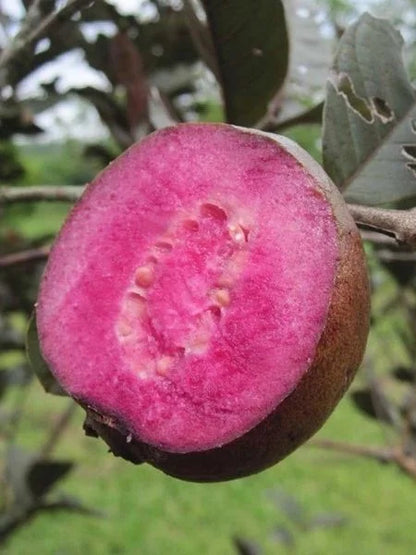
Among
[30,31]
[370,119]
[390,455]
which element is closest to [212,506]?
[390,455]

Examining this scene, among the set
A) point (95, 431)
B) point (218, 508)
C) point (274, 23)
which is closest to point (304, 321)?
point (95, 431)

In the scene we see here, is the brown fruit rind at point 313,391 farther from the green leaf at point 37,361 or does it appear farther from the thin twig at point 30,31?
the thin twig at point 30,31

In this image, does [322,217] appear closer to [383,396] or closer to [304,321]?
[304,321]

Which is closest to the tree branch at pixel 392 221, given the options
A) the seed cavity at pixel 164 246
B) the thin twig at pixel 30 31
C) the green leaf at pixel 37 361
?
the seed cavity at pixel 164 246

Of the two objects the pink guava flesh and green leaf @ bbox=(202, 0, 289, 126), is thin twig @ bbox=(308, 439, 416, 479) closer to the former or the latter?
green leaf @ bbox=(202, 0, 289, 126)

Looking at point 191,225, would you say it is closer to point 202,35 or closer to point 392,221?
point 392,221

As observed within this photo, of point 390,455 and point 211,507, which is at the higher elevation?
point 390,455
